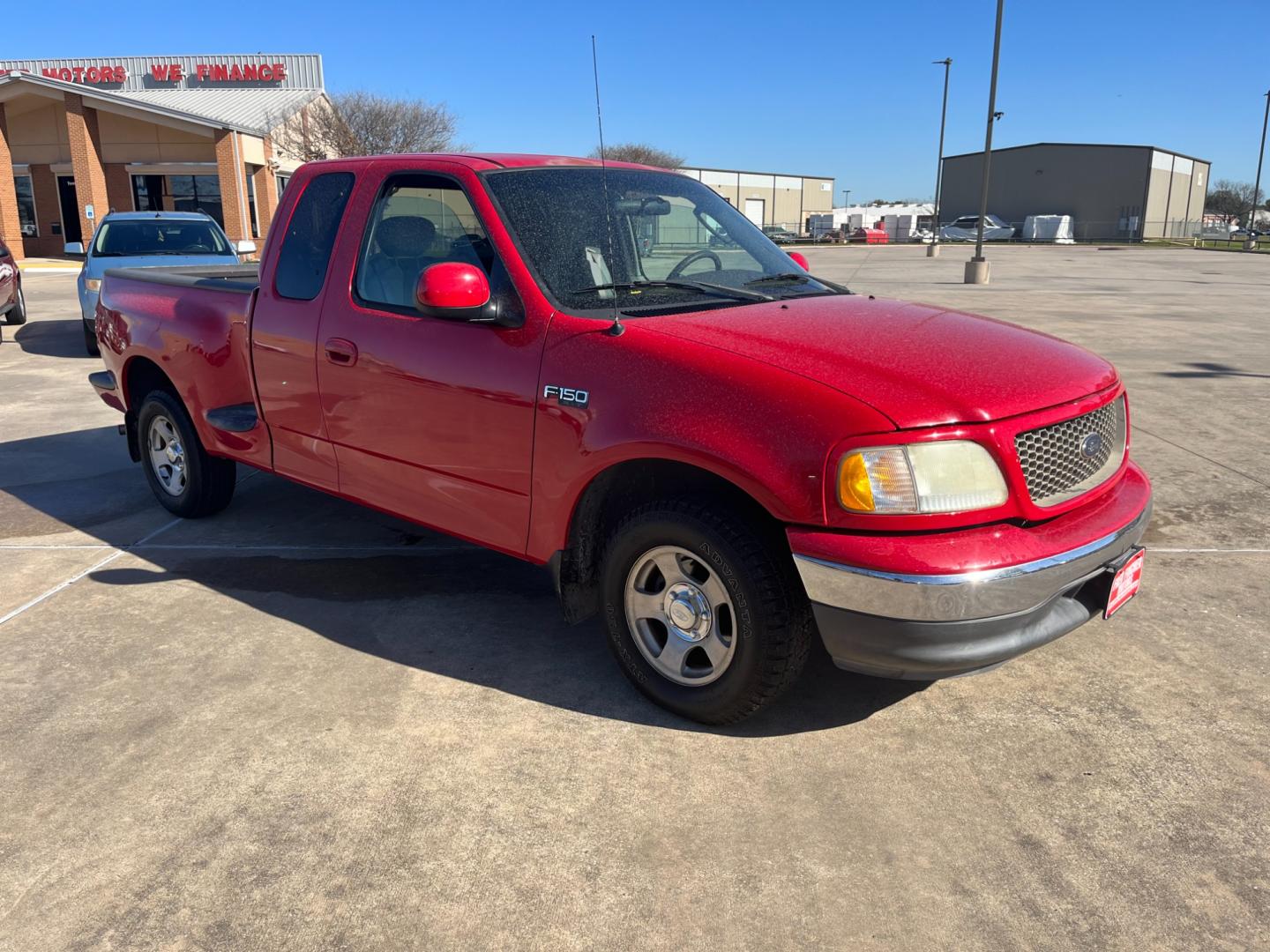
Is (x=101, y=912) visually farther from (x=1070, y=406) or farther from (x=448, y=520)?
(x=1070, y=406)

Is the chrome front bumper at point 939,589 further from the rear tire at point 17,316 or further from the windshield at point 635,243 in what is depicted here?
the rear tire at point 17,316

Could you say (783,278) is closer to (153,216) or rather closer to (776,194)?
(153,216)

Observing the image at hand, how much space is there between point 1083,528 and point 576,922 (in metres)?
1.93

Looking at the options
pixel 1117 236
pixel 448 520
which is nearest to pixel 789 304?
pixel 448 520

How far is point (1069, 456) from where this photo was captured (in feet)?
10.3

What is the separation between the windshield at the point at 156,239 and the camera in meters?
12.6

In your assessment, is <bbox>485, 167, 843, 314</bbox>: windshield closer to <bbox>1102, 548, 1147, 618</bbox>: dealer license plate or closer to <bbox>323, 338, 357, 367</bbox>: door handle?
<bbox>323, 338, 357, 367</bbox>: door handle

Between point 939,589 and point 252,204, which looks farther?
point 252,204

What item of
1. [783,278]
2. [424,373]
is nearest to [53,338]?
[424,373]

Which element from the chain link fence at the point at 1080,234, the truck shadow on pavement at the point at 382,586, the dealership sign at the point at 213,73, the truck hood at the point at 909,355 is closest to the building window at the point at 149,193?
the dealership sign at the point at 213,73

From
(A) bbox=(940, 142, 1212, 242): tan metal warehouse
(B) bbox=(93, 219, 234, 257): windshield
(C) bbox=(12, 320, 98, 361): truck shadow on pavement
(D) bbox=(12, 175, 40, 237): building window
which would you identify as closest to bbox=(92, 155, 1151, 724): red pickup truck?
(B) bbox=(93, 219, 234, 257): windshield

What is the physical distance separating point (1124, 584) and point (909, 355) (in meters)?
1.05

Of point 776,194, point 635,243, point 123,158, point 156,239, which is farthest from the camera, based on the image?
point 776,194

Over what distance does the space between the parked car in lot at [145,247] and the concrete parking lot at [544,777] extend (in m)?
7.92
